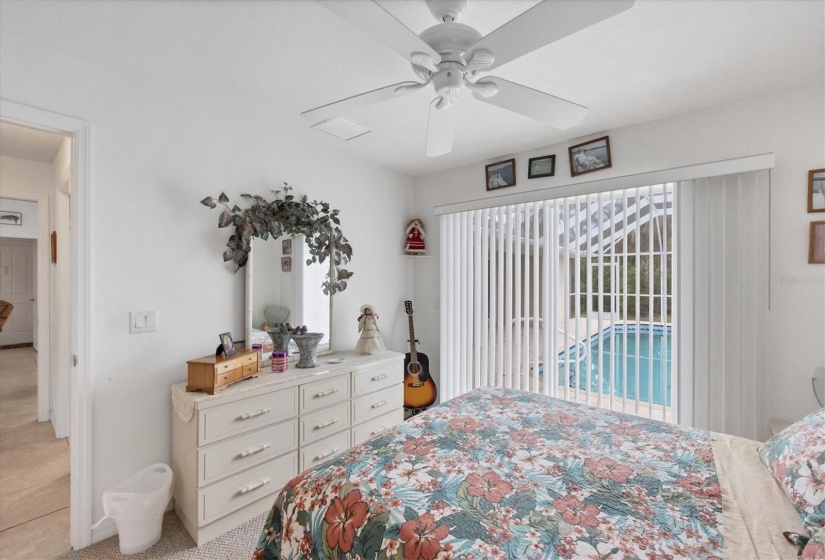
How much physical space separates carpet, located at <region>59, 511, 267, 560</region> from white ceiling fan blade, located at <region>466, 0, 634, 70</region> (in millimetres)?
2515

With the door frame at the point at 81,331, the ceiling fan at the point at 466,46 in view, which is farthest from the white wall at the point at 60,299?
the ceiling fan at the point at 466,46

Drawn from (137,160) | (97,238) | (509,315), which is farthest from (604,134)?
(97,238)

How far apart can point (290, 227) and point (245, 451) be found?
57.0 inches

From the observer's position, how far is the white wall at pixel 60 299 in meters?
2.73

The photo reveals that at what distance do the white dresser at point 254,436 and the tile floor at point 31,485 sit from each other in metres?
0.61

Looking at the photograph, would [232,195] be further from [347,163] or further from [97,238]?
[347,163]

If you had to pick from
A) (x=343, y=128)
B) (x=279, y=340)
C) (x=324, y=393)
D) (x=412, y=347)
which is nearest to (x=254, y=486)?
(x=324, y=393)

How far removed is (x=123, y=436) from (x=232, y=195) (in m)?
1.55

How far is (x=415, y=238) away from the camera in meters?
3.79

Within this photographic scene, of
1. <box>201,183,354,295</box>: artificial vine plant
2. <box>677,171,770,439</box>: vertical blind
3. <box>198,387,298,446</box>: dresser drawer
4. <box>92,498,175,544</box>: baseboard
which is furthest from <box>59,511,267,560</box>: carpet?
<box>677,171,770,439</box>: vertical blind

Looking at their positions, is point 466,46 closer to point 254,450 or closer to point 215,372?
point 215,372

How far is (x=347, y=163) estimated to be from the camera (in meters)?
3.29

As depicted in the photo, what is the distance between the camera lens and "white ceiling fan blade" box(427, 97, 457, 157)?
5.63ft

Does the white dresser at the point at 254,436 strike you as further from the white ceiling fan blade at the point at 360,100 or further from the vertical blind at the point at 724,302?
the vertical blind at the point at 724,302
